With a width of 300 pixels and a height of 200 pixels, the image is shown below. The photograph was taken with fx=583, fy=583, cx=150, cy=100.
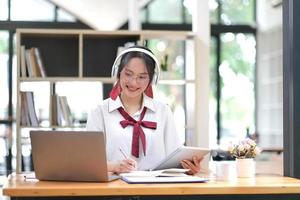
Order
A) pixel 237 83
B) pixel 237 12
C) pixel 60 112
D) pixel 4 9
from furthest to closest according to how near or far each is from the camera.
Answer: pixel 237 83 < pixel 237 12 < pixel 4 9 < pixel 60 112

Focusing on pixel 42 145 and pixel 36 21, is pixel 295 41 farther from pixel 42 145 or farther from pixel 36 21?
pixel 36 21

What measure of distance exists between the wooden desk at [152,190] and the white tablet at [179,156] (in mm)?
250

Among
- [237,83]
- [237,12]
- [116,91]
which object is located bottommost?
[116,91]

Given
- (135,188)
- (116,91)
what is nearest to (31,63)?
(116,91)

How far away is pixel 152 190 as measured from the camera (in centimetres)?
201

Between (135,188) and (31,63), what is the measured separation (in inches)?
146

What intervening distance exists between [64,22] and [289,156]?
7.24 metres

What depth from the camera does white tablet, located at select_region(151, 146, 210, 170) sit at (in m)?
2.43

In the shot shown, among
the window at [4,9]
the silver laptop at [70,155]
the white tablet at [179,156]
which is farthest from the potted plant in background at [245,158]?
the window at [4,9]

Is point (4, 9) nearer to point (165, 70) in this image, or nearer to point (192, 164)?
point (165, 70)

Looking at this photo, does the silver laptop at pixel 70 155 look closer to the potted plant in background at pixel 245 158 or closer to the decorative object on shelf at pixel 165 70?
the potted plant in background at pixel 245 158

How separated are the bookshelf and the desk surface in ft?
10.6

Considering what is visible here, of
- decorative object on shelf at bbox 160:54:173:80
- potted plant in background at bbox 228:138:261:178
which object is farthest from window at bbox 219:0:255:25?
potted plant in background at bbox 228:138:261:178

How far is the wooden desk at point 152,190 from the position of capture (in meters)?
1.99
